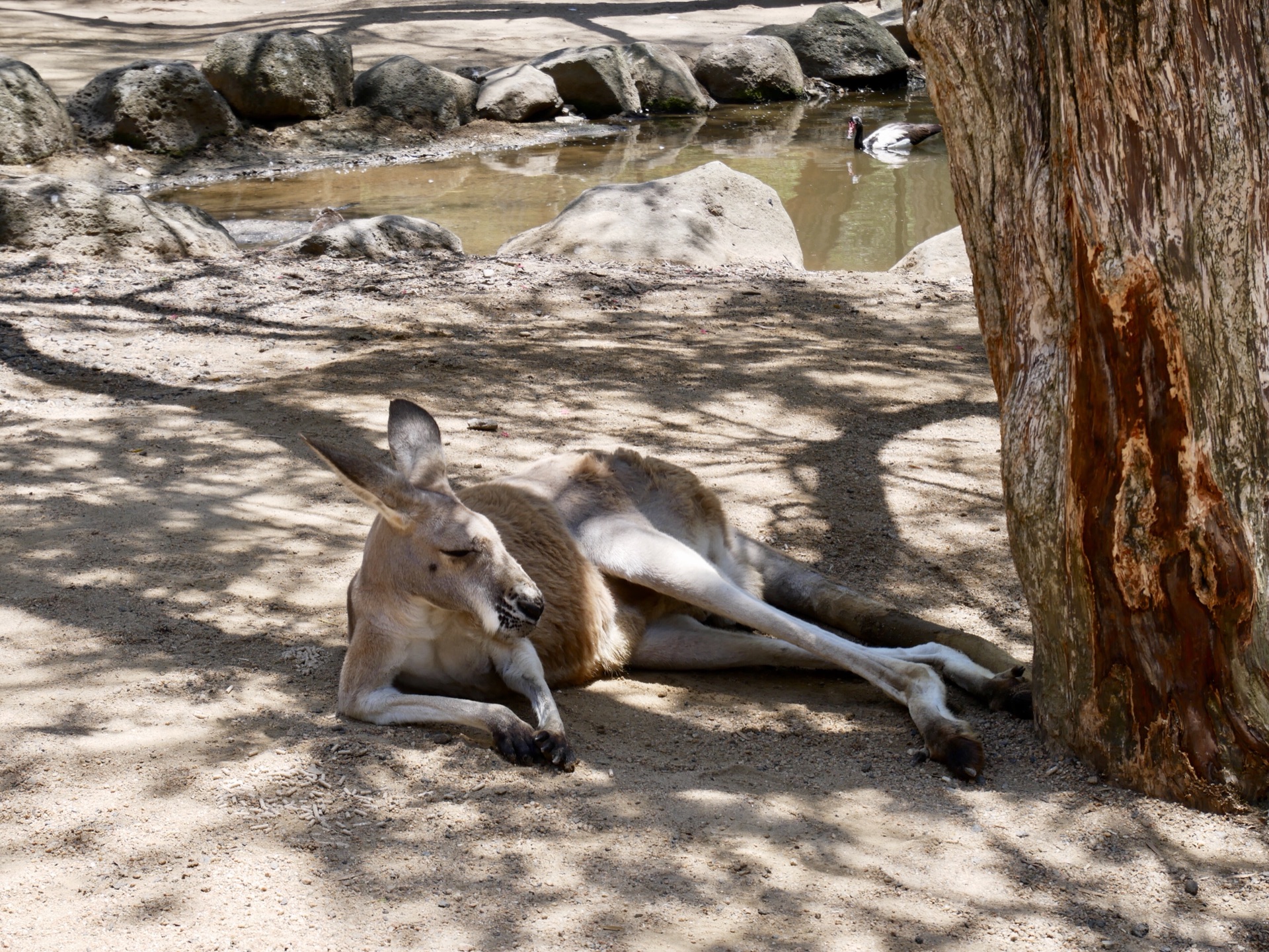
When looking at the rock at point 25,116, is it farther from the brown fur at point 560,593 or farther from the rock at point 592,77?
the brown fur at point 560,593

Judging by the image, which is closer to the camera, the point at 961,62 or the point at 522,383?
the point at 961,62

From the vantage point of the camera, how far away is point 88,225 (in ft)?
27.7

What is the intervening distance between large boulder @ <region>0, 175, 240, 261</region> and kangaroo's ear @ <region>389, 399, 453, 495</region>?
5.71 metres

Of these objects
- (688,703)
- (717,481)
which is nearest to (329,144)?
(717,481)

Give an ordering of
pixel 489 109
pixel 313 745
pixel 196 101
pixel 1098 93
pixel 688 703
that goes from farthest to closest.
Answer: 1. pixel 489 109
2. pixel 196 101
3. pixel 688 703
4. pixel 313 745
5. pixel 1098 93

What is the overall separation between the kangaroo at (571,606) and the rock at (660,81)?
1408 cm

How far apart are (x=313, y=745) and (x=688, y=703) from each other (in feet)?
3.69

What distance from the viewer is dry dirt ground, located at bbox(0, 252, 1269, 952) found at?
8.11 feet

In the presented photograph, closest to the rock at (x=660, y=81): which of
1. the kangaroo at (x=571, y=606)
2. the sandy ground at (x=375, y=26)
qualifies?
the sandy ground at (x=375, y=26)

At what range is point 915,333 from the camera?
7.39 metres

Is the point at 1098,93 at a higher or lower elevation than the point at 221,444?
higher

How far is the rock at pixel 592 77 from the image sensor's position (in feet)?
54.5

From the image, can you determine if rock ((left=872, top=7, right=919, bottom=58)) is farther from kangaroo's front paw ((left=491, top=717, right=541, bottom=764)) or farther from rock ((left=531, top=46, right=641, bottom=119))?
kangaroo's front paw ((left=491, top=717, right=541, bottom=764))

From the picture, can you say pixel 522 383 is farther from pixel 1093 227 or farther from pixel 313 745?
pixel 1093 227
